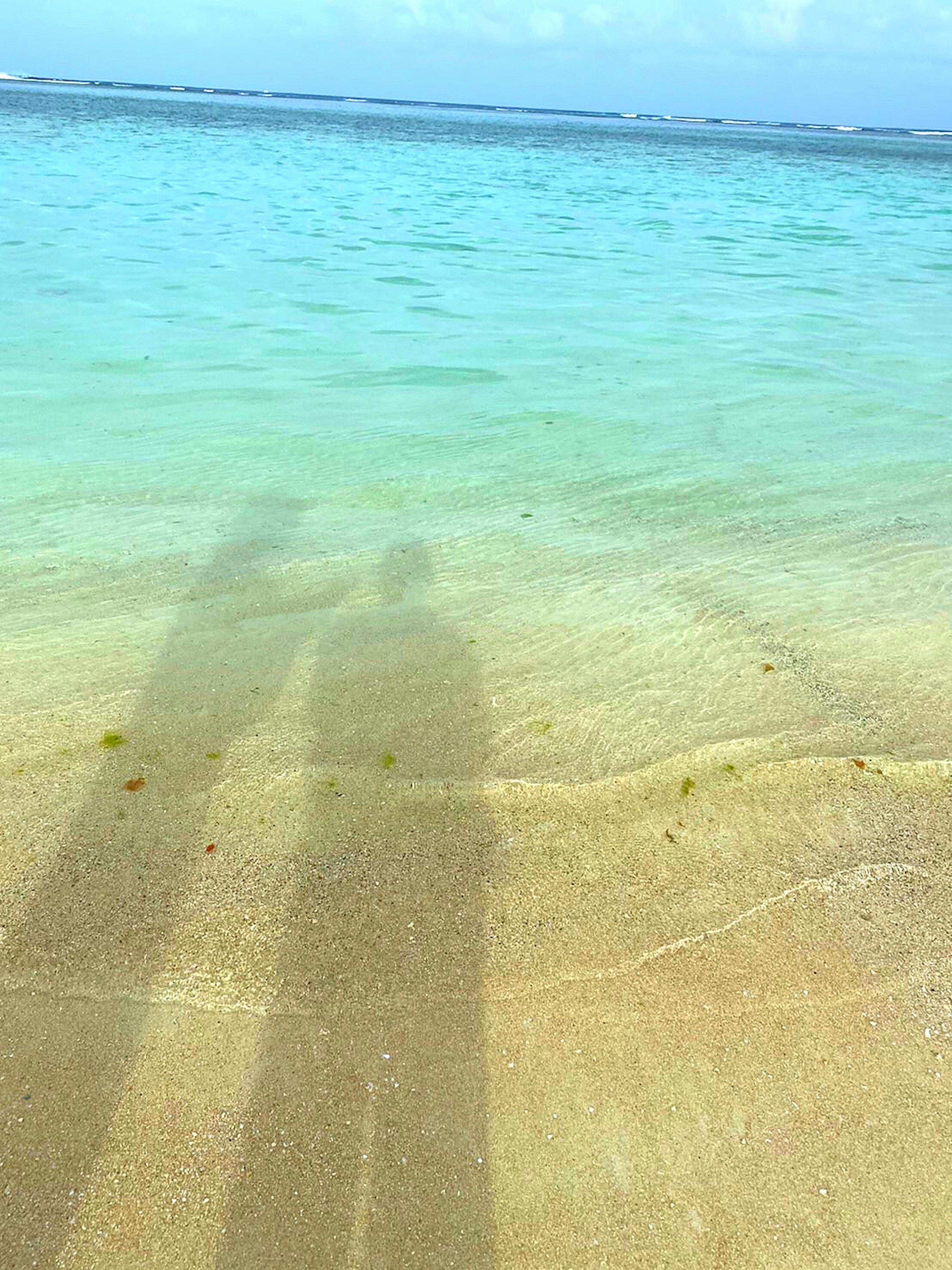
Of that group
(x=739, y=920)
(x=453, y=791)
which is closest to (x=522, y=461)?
(x=453, y=791)

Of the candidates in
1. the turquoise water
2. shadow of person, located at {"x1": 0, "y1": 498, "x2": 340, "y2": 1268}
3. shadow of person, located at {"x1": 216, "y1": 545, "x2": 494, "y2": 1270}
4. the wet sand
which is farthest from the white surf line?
shadow of person, located at {"x1": 0, "y1": 498, "x2": 340, "y2": 1268}

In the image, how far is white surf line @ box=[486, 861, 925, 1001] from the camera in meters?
1.97

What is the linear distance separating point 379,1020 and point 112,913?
27.4 inches

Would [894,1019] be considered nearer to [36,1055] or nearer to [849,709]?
[849,709]

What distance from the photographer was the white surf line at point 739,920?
77.4 inches

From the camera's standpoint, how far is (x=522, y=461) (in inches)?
213

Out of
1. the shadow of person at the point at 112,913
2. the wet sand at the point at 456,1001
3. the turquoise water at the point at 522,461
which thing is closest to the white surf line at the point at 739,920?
the wet sand at the point at 456,1001

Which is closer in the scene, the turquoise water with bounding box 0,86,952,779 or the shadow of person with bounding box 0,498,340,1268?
the shadow of person with bounding box 0,498,340,1268

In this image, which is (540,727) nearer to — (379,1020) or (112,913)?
(379,1020)

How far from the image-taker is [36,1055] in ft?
5.84

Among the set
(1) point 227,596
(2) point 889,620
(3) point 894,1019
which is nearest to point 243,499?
(1) point 227,596

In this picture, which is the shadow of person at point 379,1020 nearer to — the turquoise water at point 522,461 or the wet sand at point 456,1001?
the wet sand at point 456,1001

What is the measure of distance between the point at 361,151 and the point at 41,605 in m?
34.4

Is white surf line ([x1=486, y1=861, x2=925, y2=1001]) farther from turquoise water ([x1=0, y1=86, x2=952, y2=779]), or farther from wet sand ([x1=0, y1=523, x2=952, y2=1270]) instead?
turquoise water ([x1=0, y1=86, x2=952, y2=779])
